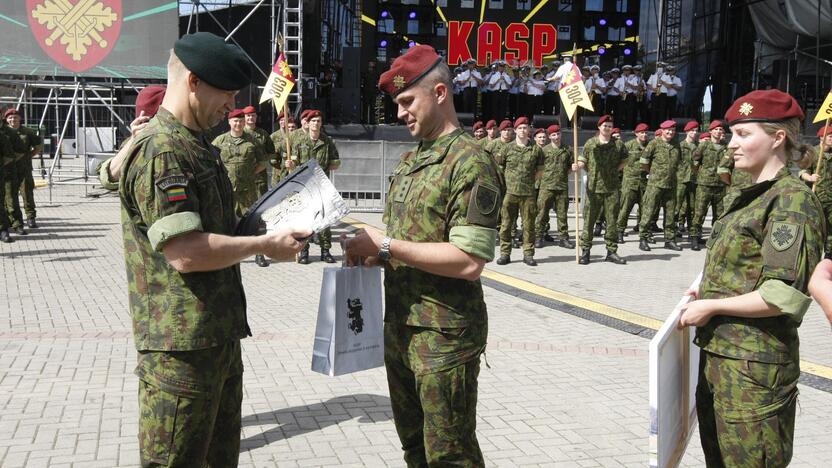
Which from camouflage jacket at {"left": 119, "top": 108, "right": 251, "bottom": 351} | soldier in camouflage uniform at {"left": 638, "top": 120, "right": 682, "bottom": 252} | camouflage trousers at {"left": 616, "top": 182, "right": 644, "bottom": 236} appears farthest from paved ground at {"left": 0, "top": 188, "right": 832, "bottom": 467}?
camouflage trousers at {"left": 616, "top": 182, "right": 644, "bottom": 236}

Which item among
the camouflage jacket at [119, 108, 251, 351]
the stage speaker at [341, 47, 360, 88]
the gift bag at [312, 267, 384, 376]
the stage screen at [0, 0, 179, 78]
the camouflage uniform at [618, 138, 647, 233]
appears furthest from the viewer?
the stage speaker at [341, 47, 360, 88]

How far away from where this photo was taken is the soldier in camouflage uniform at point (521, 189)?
37.7ft

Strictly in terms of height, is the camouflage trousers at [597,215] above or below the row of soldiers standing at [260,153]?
below

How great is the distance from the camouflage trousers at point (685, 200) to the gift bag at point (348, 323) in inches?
484

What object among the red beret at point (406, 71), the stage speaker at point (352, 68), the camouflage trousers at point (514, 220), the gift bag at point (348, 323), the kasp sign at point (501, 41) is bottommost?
the camouflage trousers at point (514, 220)

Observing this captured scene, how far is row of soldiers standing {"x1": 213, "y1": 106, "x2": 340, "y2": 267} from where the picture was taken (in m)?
10.5

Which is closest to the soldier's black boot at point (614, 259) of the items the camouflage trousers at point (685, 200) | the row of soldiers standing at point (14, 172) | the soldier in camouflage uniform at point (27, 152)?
the camouflage trousers at point (685, 200)

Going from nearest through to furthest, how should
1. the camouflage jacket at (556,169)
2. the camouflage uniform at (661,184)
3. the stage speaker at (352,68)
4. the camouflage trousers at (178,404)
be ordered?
the camouflage trousers at (178,404) < the camouflage jacket at (556,169) < the camouflage uniform at (661,184) < the stage speaker at (352,68)

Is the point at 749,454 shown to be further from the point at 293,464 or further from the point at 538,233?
the point at 538,233

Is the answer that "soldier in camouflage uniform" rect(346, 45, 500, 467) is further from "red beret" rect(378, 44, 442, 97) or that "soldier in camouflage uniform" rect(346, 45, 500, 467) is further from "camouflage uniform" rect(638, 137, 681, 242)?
"camouflage uniform" rect(638, 137, 681, 242)

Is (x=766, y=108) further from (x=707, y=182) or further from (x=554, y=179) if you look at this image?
(x=707, y=182)

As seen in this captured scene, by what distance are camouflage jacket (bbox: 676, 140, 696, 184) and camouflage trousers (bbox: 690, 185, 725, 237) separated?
13.3 inches

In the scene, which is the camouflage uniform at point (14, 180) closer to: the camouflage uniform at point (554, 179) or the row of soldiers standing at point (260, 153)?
the row of soldiers standing at point (260, 153)

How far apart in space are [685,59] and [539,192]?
52.6 feet
